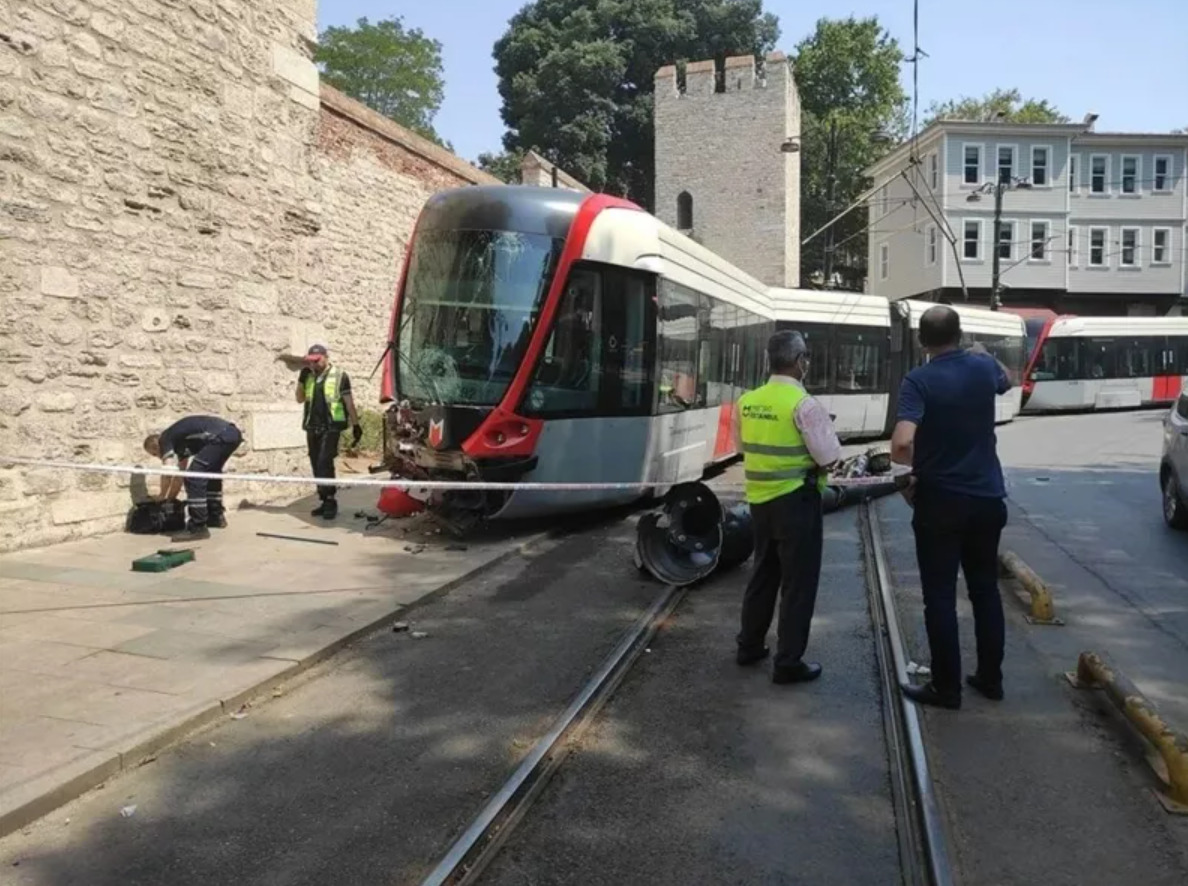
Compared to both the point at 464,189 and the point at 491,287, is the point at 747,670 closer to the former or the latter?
the point at 491,287

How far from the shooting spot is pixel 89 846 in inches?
145

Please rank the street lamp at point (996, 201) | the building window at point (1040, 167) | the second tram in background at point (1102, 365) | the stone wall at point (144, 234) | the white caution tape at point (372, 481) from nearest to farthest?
the white caution tape at point (372, 481)
the stone wall at point (144, 234)
the second tram in background at point (1102, 365)
the street lamp at point (996, 201)
the building window at point (1040, 167)

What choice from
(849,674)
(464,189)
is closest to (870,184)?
(464,189)

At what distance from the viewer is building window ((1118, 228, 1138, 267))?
4869 centimetres

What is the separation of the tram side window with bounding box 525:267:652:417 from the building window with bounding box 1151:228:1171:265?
47.3 m

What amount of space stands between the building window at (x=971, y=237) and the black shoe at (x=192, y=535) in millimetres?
43994

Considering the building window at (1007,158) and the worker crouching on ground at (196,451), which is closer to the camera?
the worker crouching on ground at (196,451)

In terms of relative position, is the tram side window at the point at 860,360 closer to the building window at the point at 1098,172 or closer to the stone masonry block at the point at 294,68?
the stone masonry block at the point at 294,68

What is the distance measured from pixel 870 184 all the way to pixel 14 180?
54575mm

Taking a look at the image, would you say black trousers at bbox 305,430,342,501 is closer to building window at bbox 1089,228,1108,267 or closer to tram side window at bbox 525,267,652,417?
tram side window at bbox 525,267,652,417

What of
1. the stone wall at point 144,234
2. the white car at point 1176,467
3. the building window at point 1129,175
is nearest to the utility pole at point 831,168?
the building window at point 1129,175

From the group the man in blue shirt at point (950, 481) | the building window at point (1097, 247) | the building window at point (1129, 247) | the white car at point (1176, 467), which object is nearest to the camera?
the man in blue shirt at point (950, 481)

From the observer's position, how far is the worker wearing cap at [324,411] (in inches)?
409

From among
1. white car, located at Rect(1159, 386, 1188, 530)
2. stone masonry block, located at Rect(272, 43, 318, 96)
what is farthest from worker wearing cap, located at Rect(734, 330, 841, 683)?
stone masonry block, located at Rect(272, 43, 318, 96)
